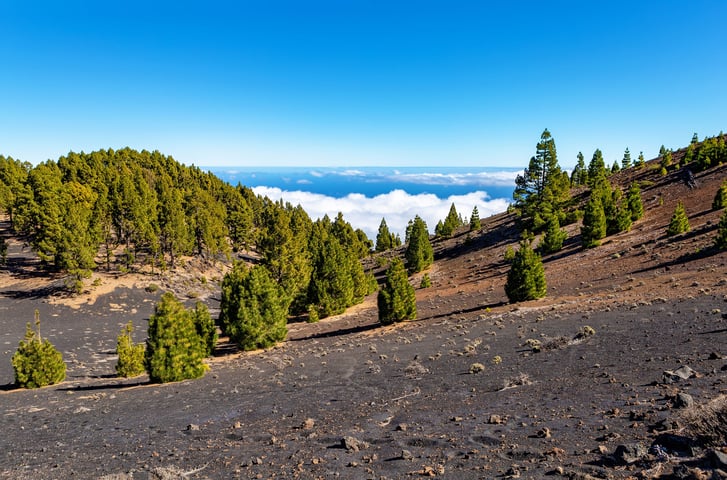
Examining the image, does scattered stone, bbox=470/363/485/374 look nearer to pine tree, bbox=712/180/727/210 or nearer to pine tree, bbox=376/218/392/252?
pine tree, bbox=712/180/727/210

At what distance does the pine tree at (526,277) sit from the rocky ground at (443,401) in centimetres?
196

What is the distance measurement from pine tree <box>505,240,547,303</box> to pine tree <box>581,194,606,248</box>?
24.0 meters

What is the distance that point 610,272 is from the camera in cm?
4353

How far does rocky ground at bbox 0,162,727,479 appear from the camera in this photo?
10539mm

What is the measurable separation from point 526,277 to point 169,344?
32177mm

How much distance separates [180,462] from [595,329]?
2374 centimetres

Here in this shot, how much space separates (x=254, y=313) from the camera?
35.0 m

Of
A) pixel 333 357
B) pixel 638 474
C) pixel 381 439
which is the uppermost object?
pixel 638 474

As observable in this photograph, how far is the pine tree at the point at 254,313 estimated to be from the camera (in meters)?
35.0

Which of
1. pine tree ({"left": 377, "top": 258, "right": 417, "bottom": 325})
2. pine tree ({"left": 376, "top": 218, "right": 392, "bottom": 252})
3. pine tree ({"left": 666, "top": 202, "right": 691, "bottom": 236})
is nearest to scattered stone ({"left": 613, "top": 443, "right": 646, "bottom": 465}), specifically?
pine tree ({"left": 377, "top": 258, "right": 417, "bottom": 325})

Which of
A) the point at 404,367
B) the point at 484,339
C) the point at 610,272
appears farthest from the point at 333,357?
the point at 610,272

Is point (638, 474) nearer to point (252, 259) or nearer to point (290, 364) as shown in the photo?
point (290, 364)

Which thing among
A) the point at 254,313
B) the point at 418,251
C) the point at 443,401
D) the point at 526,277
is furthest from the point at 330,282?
the point at 443,401

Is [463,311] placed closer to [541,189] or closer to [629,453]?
[629,453]
